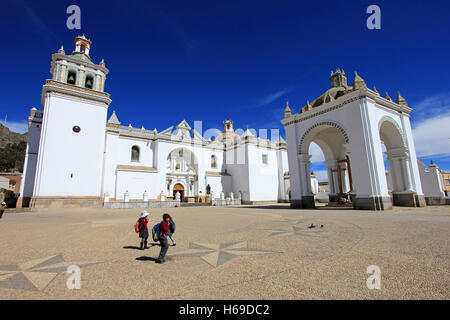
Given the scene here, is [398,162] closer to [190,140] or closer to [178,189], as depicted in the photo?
[190,140]

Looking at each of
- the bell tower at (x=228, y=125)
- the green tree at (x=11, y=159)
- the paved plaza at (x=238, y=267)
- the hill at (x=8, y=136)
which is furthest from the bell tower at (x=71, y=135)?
the hill at (x=8, y=136)

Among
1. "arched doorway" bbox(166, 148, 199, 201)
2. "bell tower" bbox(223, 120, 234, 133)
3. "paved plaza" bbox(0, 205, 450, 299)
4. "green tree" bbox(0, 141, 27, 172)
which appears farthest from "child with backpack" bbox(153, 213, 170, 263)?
"green tree" bbox(0, 141, 27, 172)

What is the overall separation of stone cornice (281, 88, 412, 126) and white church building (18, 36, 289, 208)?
509 inches

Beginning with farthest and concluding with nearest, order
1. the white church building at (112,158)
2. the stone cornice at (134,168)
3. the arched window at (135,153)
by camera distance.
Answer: the arched window at (135,153), the stone cornice at (134,168), the white church building at (112,158)

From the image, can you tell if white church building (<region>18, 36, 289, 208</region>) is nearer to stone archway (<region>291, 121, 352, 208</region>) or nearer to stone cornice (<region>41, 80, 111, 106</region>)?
stone cornice (<region>41, 80, 111, 106</region>)

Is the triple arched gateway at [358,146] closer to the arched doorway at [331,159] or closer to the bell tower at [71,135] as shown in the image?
the arched doorway at [331,159]

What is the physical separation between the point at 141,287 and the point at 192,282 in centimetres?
63

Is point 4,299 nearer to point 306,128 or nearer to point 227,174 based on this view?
point 306,128

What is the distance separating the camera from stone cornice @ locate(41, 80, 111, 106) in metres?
19.0

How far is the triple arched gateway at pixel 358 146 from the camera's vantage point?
13664 millimetres

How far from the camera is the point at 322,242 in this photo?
4.93 metres

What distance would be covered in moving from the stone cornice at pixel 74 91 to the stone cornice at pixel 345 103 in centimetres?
1748

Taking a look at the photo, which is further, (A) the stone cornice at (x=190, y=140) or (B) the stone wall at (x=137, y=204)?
(A) the stone cornice at (x=190, y=140)
